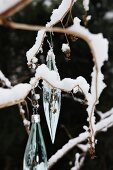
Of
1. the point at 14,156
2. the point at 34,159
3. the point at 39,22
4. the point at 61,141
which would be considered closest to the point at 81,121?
the point at 61,141

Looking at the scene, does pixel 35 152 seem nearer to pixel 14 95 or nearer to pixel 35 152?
pixel 35 152

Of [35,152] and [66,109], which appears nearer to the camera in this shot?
[35,152]

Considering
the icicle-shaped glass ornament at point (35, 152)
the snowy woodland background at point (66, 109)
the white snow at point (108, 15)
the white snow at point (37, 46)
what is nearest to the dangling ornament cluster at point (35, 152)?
the icicle-shaped glass ornament at point (35, 152)

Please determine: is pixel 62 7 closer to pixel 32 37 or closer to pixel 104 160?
pixel 104 160

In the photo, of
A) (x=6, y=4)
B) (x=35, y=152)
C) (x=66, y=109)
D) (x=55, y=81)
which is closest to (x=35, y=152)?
(x=35, y=152)

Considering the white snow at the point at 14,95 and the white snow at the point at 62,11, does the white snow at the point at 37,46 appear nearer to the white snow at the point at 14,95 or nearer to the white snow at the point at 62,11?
the white snow at the point at 62,11

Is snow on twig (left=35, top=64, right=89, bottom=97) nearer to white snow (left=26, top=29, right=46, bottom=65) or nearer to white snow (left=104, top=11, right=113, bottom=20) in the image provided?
white snow (left=26, top=29, right=46, bottom=65)

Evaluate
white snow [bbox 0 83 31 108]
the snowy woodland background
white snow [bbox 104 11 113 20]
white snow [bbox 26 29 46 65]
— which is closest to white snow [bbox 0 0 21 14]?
white snow [bbox 0 83 31 108]

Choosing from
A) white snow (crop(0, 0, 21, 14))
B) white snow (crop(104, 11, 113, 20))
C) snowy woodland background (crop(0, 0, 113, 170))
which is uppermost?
white snow (crop(104, 11, 113, 20))
